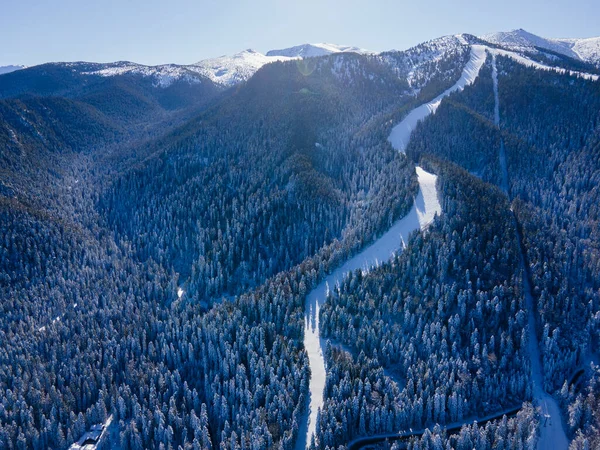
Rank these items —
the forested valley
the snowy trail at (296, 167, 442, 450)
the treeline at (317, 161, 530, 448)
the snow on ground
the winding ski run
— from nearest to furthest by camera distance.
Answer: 1. the snow on ground
2. the winding ski run
3. the treeline at (317, 161, 530, 448)
4. the forested valley
5. the snowy trail at (296, 167, 442, 450)

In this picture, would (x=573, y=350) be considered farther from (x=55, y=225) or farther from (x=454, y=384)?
(x=55, y=225)

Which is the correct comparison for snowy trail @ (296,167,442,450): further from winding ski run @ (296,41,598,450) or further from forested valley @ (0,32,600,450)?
forested valley @ (0,32,600,450)

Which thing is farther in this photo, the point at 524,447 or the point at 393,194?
the point at 393,194

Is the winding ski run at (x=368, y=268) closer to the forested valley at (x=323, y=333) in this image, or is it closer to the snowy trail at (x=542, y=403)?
the snowy trail at (x=542, y=403)

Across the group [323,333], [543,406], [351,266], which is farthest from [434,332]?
[351,266]

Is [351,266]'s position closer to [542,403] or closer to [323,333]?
[323,333]

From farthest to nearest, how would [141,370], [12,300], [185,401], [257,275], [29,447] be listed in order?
[257,275] → [12,300] → [141,370] → [185,401] → [29,447]

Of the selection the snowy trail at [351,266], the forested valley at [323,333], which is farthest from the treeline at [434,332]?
the snowy trail at [351,266]

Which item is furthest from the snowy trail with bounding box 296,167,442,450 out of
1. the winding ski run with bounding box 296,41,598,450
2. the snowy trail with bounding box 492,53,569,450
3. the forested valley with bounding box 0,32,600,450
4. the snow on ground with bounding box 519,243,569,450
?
the snow on ground with bounding box 519,243,569,450

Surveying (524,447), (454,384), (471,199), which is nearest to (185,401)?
(454,384)
